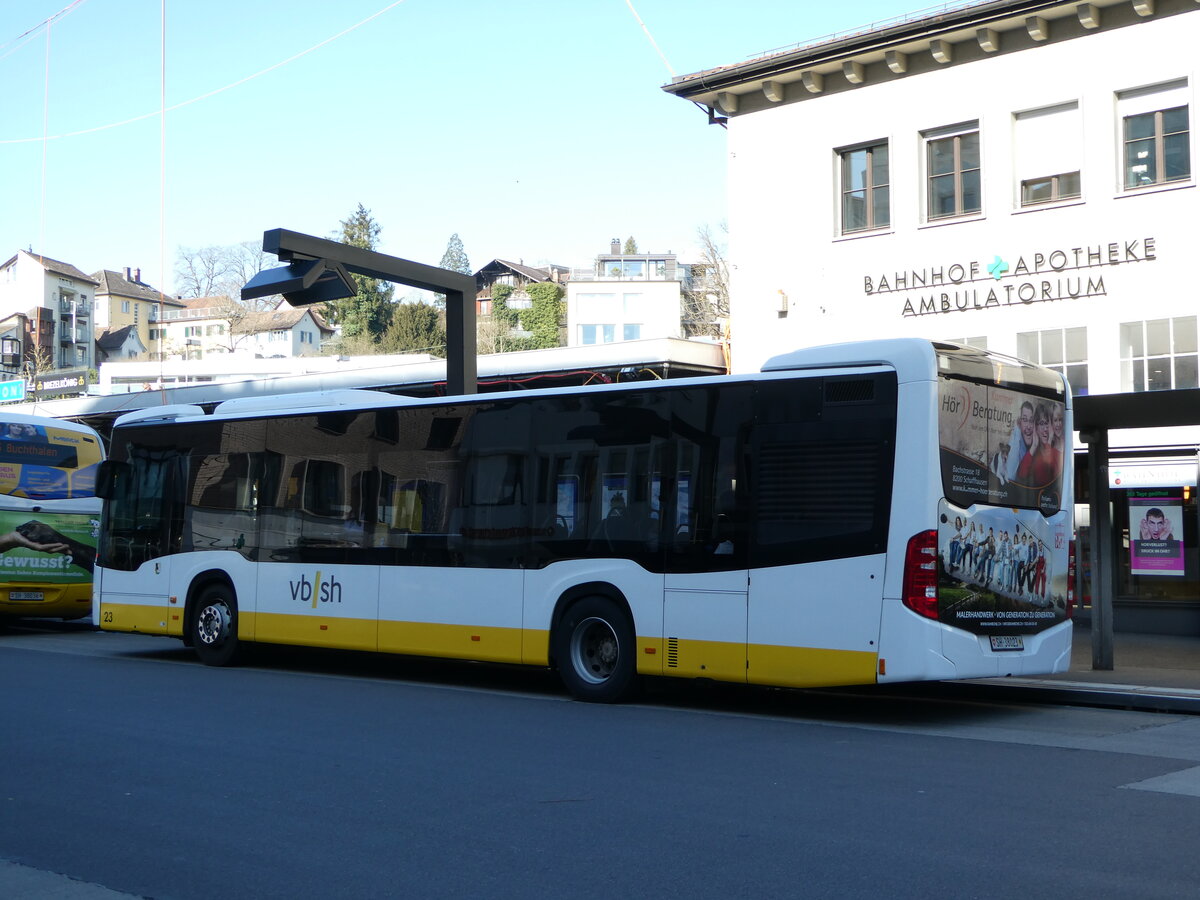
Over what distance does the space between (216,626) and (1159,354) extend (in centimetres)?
1339

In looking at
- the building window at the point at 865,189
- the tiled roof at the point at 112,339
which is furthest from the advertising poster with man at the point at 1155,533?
the tiled roof at the point at 112,339

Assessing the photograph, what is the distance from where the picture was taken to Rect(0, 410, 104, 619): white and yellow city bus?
1964cm

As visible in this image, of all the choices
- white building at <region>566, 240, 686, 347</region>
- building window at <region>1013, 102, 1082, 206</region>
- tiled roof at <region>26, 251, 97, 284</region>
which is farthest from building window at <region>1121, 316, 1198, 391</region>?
tiled roof at <region>26, 251, 97, 284</region>

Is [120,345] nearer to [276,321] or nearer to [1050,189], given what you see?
[276,321]

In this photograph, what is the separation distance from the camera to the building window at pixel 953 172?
2109cm

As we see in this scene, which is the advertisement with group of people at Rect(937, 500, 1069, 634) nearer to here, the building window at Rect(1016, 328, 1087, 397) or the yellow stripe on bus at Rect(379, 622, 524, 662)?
the yellow stripe on bus at Rect(379, 622, 524, 662)

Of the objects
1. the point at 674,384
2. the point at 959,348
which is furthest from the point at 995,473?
the point at 674,384

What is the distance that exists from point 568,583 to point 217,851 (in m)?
6.33

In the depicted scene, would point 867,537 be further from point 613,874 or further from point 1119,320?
point 1119,320

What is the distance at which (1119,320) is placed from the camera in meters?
19.4

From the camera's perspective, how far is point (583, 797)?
7.66 meters

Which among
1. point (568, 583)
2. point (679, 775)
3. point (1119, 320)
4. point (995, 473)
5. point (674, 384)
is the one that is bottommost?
point (679, 775)

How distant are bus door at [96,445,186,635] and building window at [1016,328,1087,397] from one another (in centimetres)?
1224

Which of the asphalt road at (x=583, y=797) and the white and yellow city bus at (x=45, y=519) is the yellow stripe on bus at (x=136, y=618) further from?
the asphalt road at (x=583, y=797)
